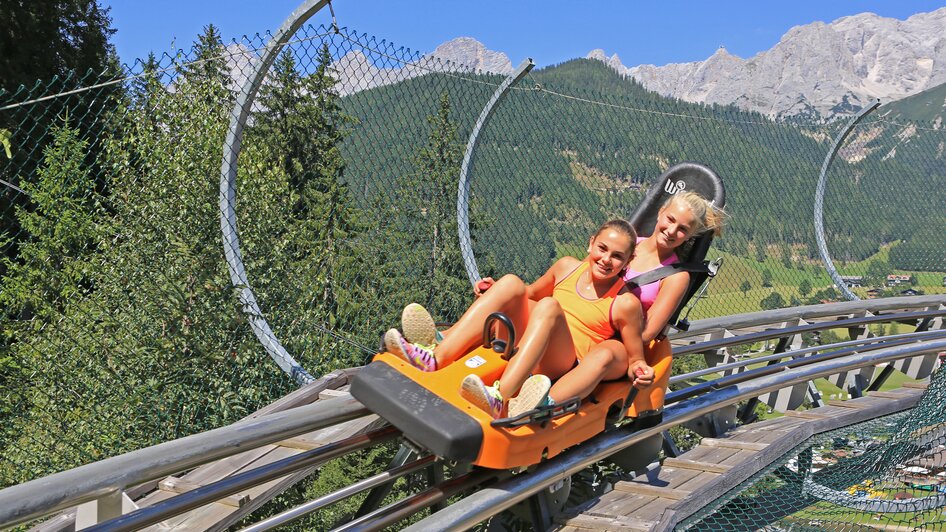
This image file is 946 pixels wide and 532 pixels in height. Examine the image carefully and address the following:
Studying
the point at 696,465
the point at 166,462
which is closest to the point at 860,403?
the point at 696,465

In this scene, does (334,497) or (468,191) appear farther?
(468,191)

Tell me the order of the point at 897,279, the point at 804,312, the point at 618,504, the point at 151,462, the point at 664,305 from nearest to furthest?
the point at 151,462, the point at 618,504, the point at 664,305, the point at 804,312, the point at 897,279

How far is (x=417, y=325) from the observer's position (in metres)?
3.17

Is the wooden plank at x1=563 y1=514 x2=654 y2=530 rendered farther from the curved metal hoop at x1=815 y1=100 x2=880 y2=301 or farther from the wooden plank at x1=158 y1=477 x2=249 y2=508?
the curved metal hoop at x1=815 y1=100 x2=880 y2=301

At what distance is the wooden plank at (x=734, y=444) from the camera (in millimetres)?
4223

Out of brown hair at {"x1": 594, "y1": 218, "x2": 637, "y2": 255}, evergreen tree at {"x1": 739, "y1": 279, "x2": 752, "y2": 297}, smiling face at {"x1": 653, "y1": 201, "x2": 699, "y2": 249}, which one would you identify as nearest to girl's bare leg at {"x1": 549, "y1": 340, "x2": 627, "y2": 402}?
brown hair at {"x1": 594, "y1": 218, "x2": 637, "y2": 255}

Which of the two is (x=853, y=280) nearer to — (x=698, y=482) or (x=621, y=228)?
(x=698, y=482)

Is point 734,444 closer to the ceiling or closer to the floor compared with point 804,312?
closer to the floor

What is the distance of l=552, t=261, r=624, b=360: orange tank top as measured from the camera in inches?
133

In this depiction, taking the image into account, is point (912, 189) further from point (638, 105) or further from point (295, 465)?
point (295, 465)

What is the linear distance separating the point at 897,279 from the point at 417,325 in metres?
5.63

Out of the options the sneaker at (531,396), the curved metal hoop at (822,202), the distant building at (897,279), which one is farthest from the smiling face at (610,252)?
the distant building at (897,279)

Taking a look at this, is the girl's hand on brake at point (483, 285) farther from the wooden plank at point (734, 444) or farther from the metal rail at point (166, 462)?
the wooden plank at point (734, 444)

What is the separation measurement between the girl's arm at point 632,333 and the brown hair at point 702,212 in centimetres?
60
